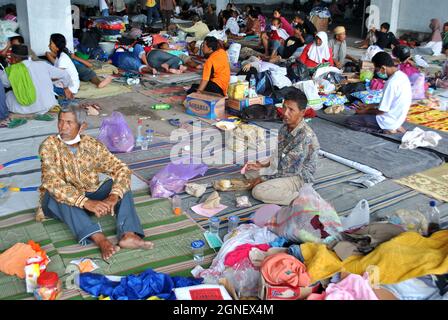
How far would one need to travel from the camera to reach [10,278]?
3.47m

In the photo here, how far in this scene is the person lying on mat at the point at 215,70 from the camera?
7.34m

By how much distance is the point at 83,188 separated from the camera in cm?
405

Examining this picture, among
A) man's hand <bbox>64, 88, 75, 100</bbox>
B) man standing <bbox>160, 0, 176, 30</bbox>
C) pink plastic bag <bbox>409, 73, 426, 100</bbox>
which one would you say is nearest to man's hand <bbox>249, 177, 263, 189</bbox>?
man's hand <bbox>64, 88, 75, 100</bbox>

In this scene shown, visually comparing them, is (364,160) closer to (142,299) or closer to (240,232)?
(240,232)

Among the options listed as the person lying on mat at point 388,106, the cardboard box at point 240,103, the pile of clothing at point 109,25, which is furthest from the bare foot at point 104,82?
the person lying on mat at point 388,106

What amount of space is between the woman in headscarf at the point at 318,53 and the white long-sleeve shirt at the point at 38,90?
15.3 ft

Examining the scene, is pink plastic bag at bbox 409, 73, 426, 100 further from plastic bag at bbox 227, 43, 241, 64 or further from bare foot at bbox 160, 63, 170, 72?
bare foot at bbox 160, 63, 170, 72

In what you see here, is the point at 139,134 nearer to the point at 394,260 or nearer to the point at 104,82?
the point at 104,82

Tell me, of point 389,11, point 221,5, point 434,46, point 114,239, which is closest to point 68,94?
point 114,239

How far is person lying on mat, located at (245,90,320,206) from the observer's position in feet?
14.5

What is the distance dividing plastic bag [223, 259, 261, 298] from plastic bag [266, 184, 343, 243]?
0.50m

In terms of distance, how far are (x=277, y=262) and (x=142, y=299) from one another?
85 cm

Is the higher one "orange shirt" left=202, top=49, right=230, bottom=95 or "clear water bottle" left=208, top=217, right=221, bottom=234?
"orange shirt" left=202, top=49, right=230, bottom=95

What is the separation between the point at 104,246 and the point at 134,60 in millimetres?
6778
